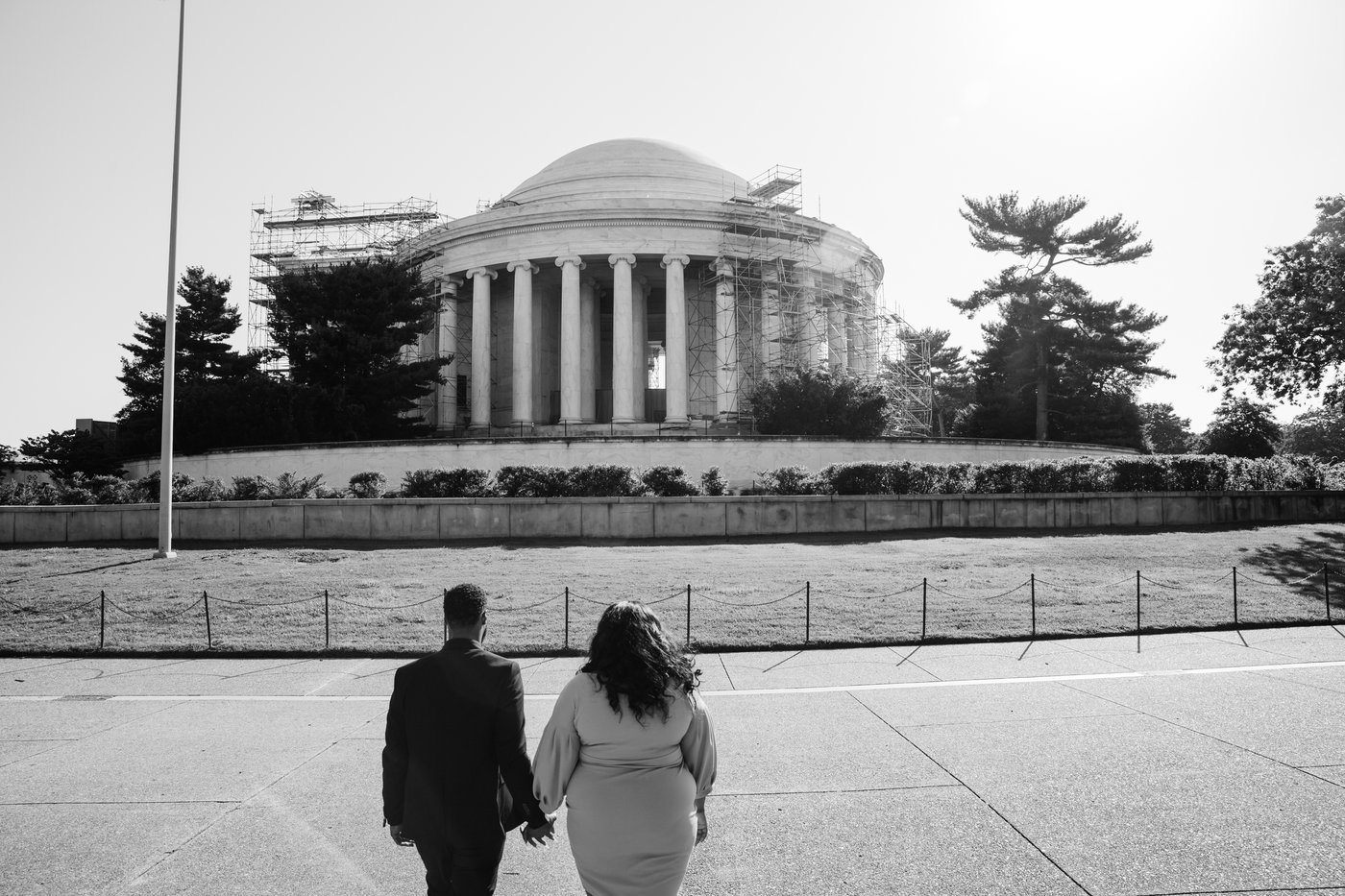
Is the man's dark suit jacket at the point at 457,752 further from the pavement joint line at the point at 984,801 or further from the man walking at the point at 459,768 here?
the pavement joint line at the point at 984,801

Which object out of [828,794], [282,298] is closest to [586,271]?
[282,298]

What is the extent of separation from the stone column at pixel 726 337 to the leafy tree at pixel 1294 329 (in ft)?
71.5

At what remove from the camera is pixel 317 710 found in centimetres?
940

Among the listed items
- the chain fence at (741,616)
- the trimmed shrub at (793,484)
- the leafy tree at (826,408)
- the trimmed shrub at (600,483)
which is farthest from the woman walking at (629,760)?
the leafy tree at (826,408)

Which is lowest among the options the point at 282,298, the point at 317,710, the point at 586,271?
the point at 317,710

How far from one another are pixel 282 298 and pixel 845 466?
2962cm

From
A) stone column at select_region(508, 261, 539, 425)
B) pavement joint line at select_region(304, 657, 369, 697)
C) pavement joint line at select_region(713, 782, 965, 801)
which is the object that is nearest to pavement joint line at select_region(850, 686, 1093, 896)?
pavement joint line at select_region(713, 782, 965, 801)

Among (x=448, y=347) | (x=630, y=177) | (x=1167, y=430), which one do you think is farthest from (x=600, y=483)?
(x=1167, y=430)

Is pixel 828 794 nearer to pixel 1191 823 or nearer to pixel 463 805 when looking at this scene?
pixel 1191 823

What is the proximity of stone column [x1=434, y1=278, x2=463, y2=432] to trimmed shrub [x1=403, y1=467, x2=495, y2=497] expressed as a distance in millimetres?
23455

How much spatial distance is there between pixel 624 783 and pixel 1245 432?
43280 mm

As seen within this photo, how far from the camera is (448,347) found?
170ft

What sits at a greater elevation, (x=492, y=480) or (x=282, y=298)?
(x=282, y=298)

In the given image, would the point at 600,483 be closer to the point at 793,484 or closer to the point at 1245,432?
the point at 793,484
